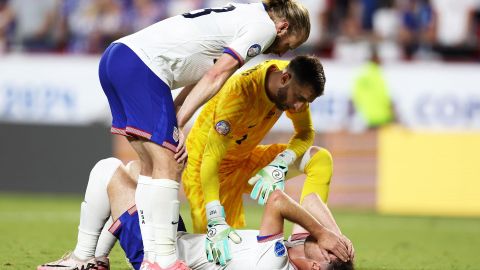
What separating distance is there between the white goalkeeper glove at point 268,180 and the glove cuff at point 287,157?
0.03 meters

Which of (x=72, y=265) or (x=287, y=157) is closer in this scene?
(x=72, y=265)

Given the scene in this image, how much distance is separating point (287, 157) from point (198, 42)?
1.37m

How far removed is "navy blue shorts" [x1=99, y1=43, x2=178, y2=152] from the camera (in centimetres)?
532

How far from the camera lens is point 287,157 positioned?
6473mm

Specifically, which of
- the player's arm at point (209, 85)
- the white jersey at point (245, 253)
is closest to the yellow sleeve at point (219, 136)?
the white jersey at point (245, 253)

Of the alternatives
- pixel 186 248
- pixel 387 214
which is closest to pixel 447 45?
pixel 387 214

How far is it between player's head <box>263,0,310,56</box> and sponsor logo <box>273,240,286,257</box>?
1191 millimetres

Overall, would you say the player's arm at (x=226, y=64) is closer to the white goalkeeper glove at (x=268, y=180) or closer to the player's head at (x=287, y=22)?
the player's head at (x=287, y=22)

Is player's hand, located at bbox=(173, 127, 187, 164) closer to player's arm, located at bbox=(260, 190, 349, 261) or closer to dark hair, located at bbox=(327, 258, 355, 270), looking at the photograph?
player's arm, located at bbox=(260, 190, 349, 261)

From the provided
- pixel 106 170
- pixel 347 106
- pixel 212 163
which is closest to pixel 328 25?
pixel 347 106

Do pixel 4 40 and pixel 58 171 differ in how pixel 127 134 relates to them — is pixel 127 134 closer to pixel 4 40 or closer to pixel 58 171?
pixel 58 171

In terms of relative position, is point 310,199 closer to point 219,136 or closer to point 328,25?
point 219,136

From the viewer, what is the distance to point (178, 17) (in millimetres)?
5625

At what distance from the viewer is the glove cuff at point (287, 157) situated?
6.42m
